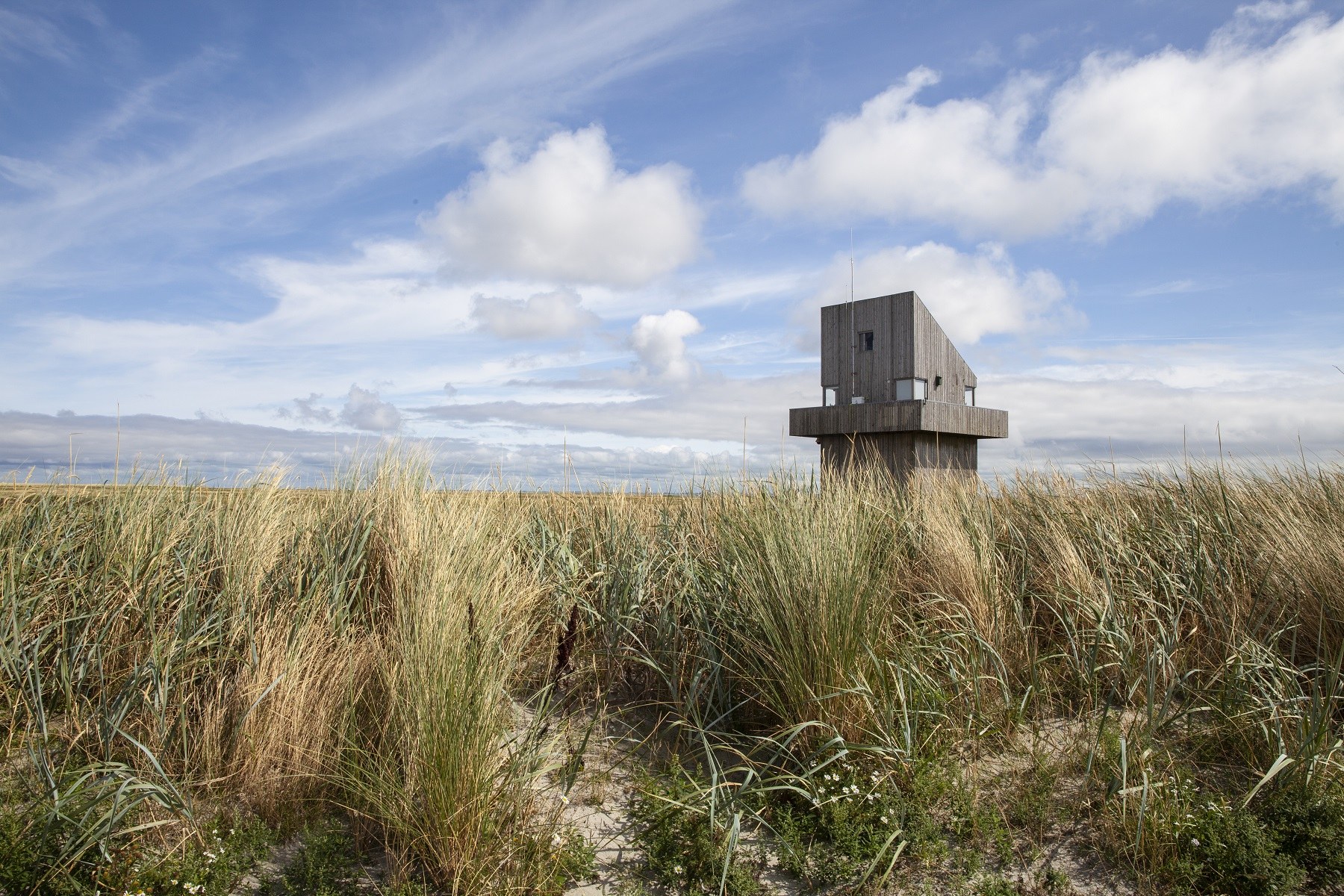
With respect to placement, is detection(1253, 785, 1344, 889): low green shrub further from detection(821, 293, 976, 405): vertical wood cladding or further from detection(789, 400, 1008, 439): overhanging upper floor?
detection(821, 293, 976, 405): vertical wood cladding

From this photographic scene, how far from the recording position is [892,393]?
11.6 m

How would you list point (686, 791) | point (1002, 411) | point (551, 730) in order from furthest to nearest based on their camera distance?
point (1002, 411) → point (551, 730) → point (686, 791)

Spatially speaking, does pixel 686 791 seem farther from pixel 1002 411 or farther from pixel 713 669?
pixel 1002 411

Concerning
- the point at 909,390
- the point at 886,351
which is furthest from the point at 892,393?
the point at 886,351

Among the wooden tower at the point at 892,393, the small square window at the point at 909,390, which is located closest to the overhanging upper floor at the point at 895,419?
the wooden tower at the point at 892,393

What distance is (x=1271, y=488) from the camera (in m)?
5.95

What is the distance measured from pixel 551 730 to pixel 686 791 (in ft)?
2.63

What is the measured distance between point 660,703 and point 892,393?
8.63 metres

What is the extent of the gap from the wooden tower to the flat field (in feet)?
19.4

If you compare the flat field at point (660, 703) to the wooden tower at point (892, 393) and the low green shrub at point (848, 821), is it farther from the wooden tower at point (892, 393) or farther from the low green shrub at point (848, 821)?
the wooden tower at point (892, 393)

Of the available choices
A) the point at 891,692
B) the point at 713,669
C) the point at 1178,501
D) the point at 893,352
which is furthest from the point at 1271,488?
the point at 893,352

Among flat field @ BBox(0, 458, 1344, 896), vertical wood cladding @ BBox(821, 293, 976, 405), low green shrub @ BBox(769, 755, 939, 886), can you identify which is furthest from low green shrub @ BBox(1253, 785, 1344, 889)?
vertical wood cladding @ BBox(821, 293, 976, 405)

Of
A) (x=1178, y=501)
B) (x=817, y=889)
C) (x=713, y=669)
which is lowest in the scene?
(x=817, y=889)

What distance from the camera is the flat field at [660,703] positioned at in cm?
299
